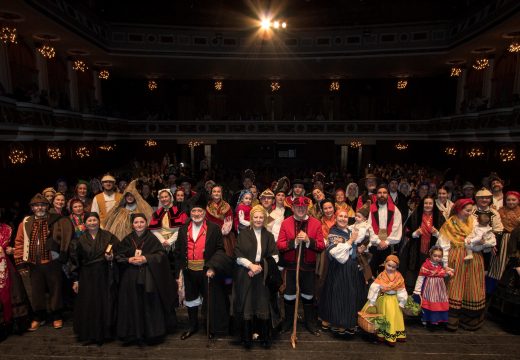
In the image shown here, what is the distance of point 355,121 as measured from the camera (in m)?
20.0

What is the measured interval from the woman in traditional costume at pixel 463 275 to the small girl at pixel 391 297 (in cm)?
92

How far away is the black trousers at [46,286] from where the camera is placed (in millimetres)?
4852

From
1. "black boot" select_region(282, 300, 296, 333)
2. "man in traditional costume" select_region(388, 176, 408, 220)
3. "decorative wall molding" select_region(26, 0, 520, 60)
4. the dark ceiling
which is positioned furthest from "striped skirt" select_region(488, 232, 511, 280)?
the dark ceiling

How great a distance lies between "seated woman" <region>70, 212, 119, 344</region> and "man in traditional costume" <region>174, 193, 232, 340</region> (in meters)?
0.95

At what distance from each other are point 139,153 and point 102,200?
54.7ft

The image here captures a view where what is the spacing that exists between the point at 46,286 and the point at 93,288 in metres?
1.05

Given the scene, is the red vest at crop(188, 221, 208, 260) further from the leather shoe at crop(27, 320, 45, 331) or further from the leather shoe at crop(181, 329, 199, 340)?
the leather shoe at crop(27, 320, 45, 331)

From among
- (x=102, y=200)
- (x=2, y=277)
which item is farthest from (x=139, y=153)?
(x=2, y=277)

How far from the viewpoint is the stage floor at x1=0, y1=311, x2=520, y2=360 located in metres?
4.34

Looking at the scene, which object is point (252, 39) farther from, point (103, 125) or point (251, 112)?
point (103, 125)

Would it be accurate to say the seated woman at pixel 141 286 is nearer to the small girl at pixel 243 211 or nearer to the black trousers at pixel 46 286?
the black trousers at pixel 46 286

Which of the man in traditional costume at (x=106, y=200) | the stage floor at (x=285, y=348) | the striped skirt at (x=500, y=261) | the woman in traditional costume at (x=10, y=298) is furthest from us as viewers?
the man in traditional costume at (x=106, y=200)

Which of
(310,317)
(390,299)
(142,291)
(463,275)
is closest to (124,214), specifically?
(142,291)

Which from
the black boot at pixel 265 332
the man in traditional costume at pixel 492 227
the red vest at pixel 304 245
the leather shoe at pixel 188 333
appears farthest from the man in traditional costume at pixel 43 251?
the man in traditional costume at pixel 492 227
